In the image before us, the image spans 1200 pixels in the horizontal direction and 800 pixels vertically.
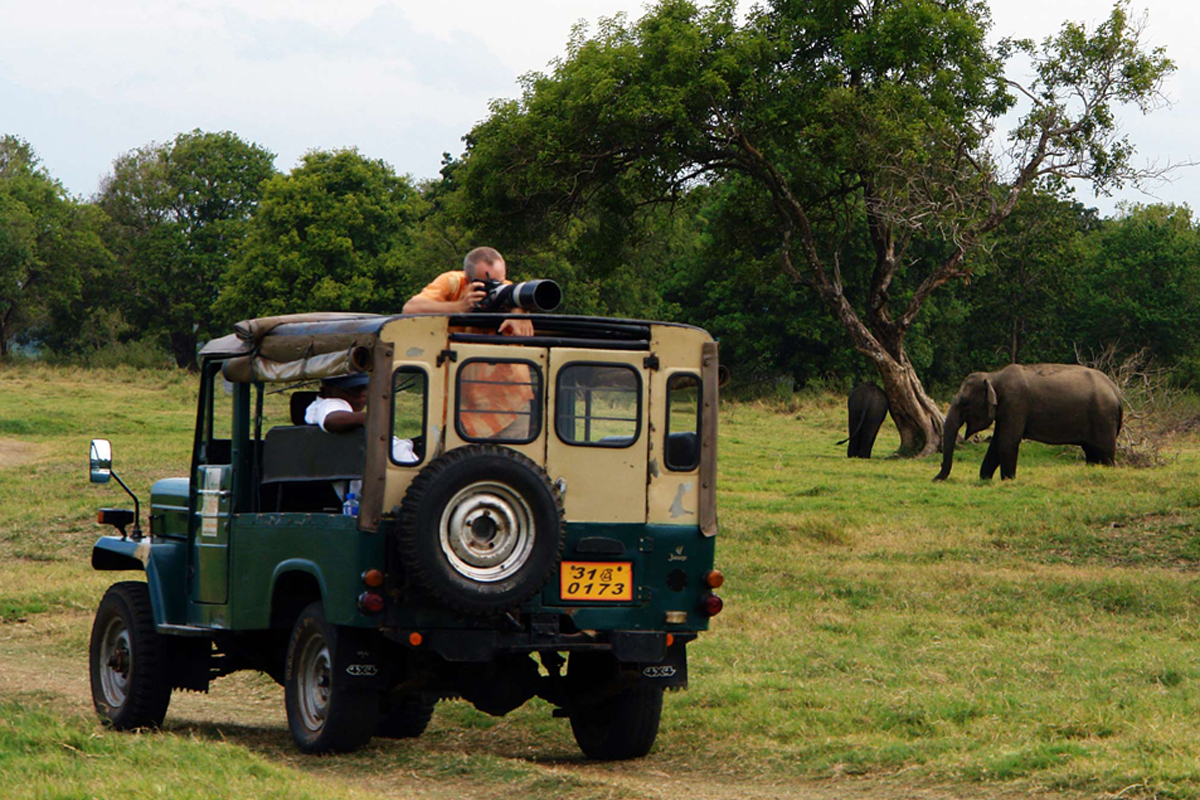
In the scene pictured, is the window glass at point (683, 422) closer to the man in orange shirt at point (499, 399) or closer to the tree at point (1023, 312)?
the man in orange shirt at point (499, 399)

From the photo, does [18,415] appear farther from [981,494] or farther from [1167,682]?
[1167,682]

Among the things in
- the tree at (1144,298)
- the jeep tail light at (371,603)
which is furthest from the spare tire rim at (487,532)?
the tree at (1144,298)

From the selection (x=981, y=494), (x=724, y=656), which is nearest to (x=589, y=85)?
(x=981, y=494)

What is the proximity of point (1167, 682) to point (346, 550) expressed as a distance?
17.1ft

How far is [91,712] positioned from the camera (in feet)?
31.0

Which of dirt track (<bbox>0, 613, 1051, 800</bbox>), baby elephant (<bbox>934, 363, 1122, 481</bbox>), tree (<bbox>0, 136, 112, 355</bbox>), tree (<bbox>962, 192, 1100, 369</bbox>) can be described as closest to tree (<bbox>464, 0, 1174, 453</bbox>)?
baby elephant (<bbox>934, 363, 1122, 481</bbox>)

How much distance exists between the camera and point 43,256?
70688 millimetres

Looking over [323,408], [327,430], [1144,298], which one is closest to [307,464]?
[323,408]

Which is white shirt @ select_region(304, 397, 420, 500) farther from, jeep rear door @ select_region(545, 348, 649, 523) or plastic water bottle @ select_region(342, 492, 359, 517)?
jeep rear door @ select_region(545, 348, 649, 523)

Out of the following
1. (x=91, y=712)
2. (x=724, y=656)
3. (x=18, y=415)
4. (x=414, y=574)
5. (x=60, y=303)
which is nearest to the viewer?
(x=414, y=574)

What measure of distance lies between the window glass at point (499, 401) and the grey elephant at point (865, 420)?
78.3 ft

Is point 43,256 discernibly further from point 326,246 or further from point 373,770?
point 373,770

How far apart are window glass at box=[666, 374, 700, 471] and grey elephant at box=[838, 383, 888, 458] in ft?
76.5

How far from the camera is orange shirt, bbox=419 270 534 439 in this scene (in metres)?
7.39
